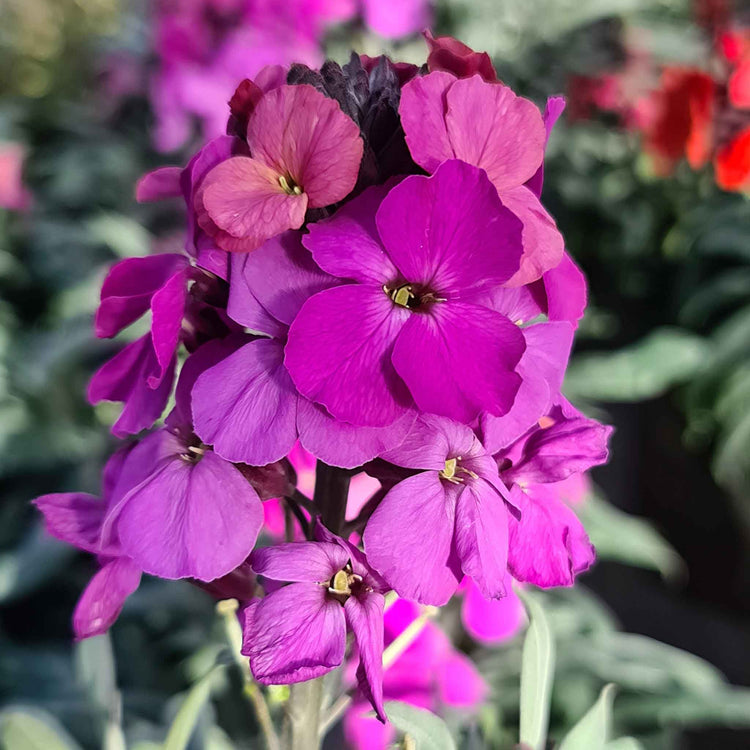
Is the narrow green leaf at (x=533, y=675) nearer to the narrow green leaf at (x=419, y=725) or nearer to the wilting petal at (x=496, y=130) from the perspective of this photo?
the narrow green leaf at (x=419, y=725)

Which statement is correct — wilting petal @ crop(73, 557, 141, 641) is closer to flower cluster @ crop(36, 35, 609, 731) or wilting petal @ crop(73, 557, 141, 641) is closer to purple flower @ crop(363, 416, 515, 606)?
flower cluster @ crop(36, 35, 609, 731)

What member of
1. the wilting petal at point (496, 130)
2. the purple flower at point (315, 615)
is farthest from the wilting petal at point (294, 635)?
the wilting petal at point (496, 130)

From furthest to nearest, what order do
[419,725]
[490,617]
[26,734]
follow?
[490,617], [26,734], [419,725]

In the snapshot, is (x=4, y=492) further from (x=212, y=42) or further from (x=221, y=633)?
(x=212, y=42)

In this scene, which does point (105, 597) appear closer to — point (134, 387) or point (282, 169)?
point (134, 387)

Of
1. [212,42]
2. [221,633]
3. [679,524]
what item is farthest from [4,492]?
[679,524]

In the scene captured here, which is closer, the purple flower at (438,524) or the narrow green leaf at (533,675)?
the purple flower at (438,524)

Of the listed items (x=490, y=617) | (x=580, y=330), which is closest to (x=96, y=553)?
(x=490, y=617)
